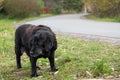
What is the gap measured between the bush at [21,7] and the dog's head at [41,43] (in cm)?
4416

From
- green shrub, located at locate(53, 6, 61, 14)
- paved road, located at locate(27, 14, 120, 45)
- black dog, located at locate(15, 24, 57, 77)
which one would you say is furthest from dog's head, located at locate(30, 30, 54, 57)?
green shrub, located at locate(53, 6, 61, 14)

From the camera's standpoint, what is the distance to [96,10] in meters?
43.8

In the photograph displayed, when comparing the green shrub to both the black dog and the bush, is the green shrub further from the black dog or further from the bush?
the black dog

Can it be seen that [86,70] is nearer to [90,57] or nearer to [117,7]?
[90,57]

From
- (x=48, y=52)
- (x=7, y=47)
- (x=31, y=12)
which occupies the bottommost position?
(x=31, y=12)

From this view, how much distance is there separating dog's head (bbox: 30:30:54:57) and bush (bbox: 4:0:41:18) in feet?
145

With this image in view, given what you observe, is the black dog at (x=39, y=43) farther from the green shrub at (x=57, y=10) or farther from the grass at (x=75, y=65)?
the green shrub at (x=57, y=10)

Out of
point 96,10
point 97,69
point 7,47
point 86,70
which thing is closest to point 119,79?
point 97,69

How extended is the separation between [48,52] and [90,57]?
2.93 metres

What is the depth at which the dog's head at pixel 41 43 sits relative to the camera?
24.1ft

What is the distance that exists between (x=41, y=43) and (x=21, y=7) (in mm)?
44849

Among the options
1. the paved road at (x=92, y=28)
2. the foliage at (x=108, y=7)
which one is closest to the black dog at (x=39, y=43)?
the paved road at (x=92, y=28)

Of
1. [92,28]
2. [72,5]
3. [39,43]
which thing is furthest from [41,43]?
[72,5]

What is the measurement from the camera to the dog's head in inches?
289
